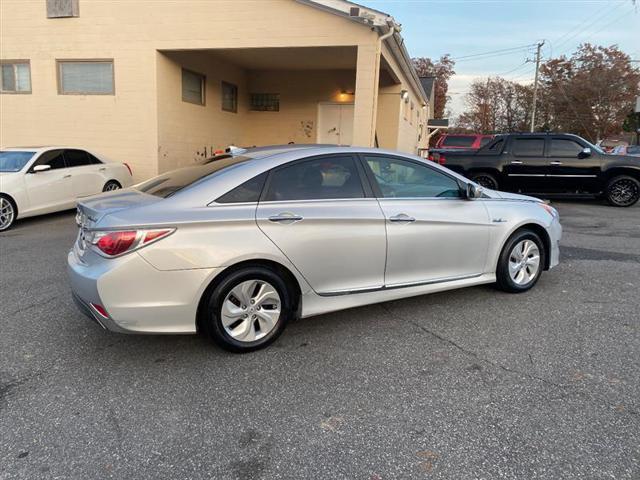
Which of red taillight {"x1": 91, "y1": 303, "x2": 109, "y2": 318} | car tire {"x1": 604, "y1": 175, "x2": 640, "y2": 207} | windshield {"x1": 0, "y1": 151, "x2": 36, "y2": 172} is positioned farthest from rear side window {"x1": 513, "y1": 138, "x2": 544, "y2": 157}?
red taillight {"x1": 91, "y1": 303, "x2": 109, "y2": 318}

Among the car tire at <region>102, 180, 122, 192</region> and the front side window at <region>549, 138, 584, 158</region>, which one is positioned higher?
the front side window at <region>549, 138, 584, 158</region>

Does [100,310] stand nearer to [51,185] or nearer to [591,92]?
[51,185]

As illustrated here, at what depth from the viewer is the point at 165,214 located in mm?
3361

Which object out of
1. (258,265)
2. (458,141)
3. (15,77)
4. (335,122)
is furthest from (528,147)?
(15,77)

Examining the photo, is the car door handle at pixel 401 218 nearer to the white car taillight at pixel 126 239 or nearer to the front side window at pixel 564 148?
the white car taillight at pixel 126 239

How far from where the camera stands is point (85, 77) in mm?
11773

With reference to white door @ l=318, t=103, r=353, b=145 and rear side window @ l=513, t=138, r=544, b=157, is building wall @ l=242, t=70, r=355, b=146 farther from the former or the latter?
rear side window @ l=513, t=138, r=544, b=157

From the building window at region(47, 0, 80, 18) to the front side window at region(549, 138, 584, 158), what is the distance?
11656 mm

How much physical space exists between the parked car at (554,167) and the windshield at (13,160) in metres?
9.50

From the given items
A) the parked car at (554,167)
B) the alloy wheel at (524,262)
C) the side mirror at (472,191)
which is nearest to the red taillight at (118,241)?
the side mirror at (472,191)

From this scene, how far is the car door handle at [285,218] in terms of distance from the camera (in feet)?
11.9

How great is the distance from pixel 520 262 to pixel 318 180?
2397 millimetres

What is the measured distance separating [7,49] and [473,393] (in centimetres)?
1360

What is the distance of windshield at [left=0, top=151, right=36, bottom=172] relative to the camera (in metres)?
8.70
